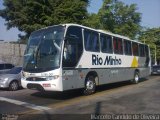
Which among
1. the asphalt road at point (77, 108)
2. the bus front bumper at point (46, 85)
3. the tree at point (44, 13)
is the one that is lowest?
the asphalt road at point (77, 108)

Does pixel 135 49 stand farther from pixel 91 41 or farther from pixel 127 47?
pixel 91 41

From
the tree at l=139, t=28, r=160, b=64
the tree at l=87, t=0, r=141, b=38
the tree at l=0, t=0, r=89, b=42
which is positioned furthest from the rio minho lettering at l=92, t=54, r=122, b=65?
the tree at l=139, t=28, r=160, b=64

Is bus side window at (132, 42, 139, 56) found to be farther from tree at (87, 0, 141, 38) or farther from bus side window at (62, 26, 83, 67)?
tree at (87, 0, 141, 38)

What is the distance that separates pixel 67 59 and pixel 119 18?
121 feet

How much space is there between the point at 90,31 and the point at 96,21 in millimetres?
27448

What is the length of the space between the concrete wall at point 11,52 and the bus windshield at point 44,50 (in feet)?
59.2

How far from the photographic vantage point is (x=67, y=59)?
1253cm

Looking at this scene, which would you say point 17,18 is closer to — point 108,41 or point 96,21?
point 96,21

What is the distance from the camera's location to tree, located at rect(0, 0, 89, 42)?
30.9 m

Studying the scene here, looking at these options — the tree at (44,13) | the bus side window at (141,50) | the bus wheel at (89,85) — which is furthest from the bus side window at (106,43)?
the tree at (44,13)

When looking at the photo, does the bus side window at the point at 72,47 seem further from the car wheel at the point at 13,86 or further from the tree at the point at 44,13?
the tree at the point at 44,13

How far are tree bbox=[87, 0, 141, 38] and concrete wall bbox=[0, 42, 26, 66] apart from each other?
48.4 feet

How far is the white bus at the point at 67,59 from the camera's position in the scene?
1230 cm

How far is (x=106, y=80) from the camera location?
630 inches
